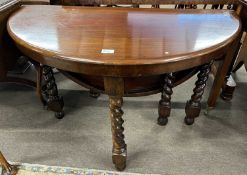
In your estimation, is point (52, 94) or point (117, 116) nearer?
point (117, 116)

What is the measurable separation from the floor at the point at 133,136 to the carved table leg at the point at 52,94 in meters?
0.07

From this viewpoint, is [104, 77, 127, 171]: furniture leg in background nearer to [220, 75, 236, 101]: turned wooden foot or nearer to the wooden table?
the wooden table

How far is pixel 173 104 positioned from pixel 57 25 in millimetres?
952

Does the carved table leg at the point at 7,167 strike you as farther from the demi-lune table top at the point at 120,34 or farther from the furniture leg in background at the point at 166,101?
the furniture leg in background at the point at 166,101

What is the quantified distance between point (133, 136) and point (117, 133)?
1.15 ft

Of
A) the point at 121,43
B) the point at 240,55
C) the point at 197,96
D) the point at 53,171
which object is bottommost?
the point at 53,171

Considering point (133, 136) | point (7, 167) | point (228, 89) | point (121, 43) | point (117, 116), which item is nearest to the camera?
point (121, 43)

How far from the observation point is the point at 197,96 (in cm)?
122

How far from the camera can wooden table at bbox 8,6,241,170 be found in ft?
2.54

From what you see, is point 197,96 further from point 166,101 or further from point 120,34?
point 120,34

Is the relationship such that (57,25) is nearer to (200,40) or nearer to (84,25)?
(84,25)

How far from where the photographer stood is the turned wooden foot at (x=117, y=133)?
93 cm

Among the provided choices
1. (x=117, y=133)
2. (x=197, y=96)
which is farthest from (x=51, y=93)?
(x=197, y=96)

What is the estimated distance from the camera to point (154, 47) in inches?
32.2
